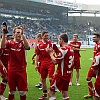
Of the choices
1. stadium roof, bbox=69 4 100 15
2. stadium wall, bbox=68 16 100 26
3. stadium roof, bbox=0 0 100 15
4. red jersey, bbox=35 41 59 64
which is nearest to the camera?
red jersey, bbox=35 41 59 64

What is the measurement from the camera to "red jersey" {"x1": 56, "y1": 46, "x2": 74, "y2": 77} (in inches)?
260

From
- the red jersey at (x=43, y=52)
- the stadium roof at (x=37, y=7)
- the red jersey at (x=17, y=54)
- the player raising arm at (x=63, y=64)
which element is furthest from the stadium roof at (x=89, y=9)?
the player raising arm at (x=63, y=64)

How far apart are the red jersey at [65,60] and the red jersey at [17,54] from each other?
1029 millimetres

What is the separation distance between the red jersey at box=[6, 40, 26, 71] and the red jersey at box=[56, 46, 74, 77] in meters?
1.03

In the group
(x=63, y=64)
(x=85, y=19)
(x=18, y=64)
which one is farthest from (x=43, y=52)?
(x=85, y=19)

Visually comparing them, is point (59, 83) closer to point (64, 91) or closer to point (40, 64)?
point (64, 91)

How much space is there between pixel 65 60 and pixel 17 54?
4.24ft

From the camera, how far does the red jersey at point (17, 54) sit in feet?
23.0

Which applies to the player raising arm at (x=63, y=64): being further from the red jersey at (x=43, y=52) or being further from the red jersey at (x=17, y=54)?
the red jersey at (x=43, y=52)

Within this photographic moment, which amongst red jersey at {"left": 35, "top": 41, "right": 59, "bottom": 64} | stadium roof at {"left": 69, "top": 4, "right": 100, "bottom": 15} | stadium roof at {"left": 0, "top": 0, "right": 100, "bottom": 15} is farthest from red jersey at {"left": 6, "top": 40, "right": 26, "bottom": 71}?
stadium roof at {"left": 69, "top": 4, "right": 100, "bottom": 15}

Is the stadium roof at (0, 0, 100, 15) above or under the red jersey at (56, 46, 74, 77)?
above

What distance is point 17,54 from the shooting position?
276 inches

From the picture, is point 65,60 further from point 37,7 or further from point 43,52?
point 37,7

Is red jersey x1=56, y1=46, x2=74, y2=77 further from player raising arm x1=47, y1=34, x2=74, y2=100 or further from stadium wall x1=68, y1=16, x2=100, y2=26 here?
stadium wall x1=68, y1=16, x2=100, y2=26
